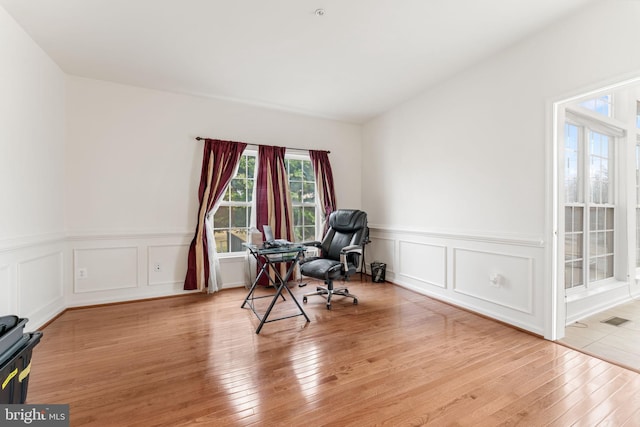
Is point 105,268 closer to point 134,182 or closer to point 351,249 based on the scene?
point 134,182

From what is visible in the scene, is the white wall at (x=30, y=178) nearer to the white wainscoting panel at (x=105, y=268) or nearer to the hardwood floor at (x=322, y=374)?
the white wainscoting panel at (x=105, y=268)

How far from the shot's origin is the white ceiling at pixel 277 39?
2211mm

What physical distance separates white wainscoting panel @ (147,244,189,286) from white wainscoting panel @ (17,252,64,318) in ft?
2.84

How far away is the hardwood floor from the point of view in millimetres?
1611

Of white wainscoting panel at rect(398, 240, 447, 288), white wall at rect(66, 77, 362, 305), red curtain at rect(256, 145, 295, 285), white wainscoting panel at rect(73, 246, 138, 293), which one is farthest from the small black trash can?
white wainscoting panel at rect(73, 246, 138, 293)

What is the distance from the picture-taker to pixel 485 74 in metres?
3.01

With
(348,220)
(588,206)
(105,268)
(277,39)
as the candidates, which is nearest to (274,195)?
(348,220)

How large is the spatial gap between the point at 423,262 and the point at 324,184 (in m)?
1.96

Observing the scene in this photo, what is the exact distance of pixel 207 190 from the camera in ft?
12.7

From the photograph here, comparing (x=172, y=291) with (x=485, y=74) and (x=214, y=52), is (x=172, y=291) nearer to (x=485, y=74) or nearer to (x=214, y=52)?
(x=214, y=52)

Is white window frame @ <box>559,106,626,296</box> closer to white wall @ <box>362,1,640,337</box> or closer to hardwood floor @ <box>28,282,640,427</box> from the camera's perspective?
white wall @ <box>362,1,640,337</box>

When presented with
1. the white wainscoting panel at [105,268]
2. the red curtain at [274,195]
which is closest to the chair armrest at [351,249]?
the red curtain at [274,195]

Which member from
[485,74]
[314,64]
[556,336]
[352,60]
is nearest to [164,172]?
[314,64]

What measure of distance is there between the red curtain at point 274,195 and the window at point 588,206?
133 inches
